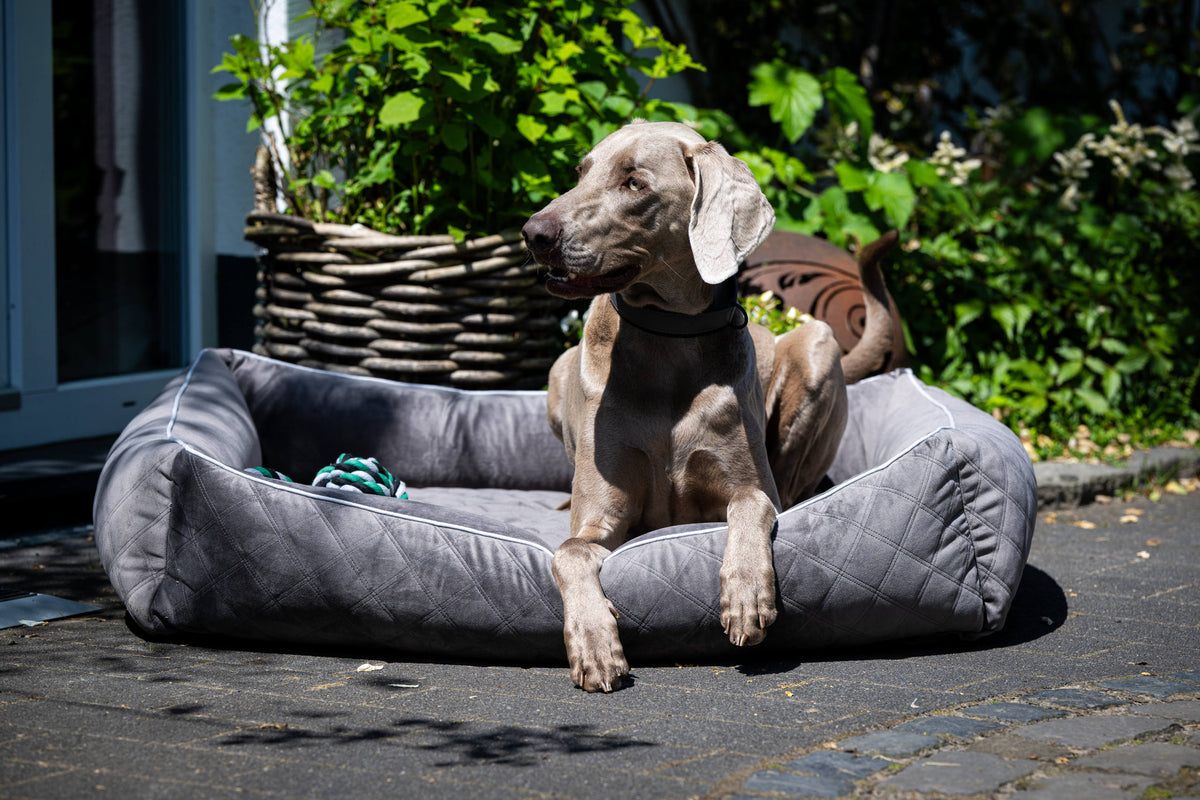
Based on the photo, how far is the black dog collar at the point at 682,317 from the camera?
3.13m

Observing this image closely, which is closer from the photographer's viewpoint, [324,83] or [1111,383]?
[324,83]

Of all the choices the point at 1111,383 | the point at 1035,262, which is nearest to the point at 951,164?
the point at 1035,262

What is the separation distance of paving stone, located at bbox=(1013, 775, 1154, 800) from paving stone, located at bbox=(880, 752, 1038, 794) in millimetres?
52

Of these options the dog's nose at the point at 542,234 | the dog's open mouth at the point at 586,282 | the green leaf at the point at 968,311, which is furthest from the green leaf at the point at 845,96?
the dog's nose at the point at 542,234

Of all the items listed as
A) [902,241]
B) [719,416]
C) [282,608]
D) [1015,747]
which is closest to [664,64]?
[902,241]

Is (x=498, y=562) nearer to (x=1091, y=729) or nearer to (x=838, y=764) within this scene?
(x=838, y=764)

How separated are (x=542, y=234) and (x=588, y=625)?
3.05ft

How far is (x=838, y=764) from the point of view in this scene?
7.26ft

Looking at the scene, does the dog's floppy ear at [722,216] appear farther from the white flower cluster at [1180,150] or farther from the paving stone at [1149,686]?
the white flower cluster at [1180,150]

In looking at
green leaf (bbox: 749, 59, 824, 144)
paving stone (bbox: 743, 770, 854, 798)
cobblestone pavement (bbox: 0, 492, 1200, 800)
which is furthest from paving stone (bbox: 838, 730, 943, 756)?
green leaf (bbox: 749, 59, 824, 144)

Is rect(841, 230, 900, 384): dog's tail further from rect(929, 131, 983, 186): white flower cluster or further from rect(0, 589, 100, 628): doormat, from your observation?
rect(0, 589, 100, 628): doormat

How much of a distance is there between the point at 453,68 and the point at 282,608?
228 centimetres

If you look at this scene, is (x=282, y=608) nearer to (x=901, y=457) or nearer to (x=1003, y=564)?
(x=901, y=457)

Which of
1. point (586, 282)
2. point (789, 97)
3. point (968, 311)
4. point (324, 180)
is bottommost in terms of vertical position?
point (968, 311)
